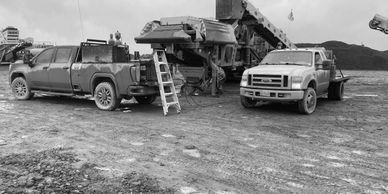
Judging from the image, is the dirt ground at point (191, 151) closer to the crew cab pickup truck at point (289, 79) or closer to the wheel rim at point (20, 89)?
the crew cab pickup truck at point (289, 79)

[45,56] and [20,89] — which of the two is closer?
[45,56]

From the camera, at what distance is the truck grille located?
9.96 m

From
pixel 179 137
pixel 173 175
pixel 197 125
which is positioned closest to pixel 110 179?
pixel 173 175

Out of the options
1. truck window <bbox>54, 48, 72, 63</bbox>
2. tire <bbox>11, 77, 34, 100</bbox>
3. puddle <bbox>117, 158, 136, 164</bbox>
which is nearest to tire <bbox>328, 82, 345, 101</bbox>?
truck window <bbox>54, 48, 72, 63</bbox>

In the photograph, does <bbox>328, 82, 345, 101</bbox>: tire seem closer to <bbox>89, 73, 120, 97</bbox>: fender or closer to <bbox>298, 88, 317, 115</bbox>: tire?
<bbox>298, 88, 317, 115</bbox>: tire

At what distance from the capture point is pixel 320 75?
11.3m

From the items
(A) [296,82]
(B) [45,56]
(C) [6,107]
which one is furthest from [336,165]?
(B) [45,56]

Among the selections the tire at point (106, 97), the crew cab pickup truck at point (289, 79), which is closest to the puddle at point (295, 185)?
the crew cab pickup truck at point (289, 79)

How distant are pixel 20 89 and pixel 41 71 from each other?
1.38 meters

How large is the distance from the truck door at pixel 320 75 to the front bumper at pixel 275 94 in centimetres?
166

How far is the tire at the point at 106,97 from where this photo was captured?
33.4 feet

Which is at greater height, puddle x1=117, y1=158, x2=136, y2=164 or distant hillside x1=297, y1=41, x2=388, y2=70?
distant hillside x1=297, y1=41, x2=388, y2=70

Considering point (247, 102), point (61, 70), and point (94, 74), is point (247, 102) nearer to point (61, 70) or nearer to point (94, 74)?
point (94, 74)

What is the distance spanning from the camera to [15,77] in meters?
12.7
